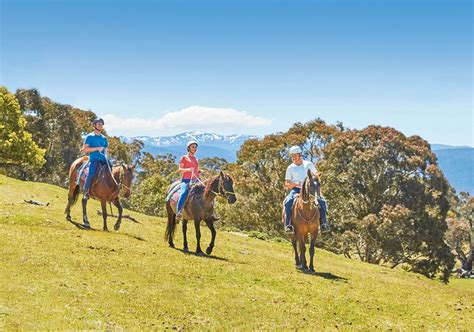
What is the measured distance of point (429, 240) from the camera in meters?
43.2

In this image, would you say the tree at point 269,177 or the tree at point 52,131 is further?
the tree at point 52,131

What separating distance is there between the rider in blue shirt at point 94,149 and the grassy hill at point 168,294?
2496 millimetres

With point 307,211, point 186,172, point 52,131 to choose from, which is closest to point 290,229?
point 307,211

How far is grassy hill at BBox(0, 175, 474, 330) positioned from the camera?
11.0 meters

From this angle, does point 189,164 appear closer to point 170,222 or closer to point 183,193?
point 183,193

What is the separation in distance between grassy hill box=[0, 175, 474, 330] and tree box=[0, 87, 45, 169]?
34.5m

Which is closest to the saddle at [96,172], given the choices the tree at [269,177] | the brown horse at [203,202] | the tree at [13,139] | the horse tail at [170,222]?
the horse tail at [170,222]

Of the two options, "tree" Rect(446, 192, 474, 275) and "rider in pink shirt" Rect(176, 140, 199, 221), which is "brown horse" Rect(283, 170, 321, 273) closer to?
"rider in pink shirt" Rect(176, 140, 199, 221)

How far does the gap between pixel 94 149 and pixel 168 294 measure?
31.7ft

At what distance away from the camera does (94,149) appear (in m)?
20.3

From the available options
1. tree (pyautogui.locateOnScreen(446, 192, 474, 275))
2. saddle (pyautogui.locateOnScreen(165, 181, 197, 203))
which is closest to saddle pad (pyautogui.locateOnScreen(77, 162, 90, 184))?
saddle (pyautogui.locateOnScreen(165, 181, 197, 203))

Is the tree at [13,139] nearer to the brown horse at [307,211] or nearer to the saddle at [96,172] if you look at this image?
the saddle at [96,172]

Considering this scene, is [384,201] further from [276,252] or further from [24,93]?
[24,93]

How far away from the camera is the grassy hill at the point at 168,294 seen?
11.0 metres
